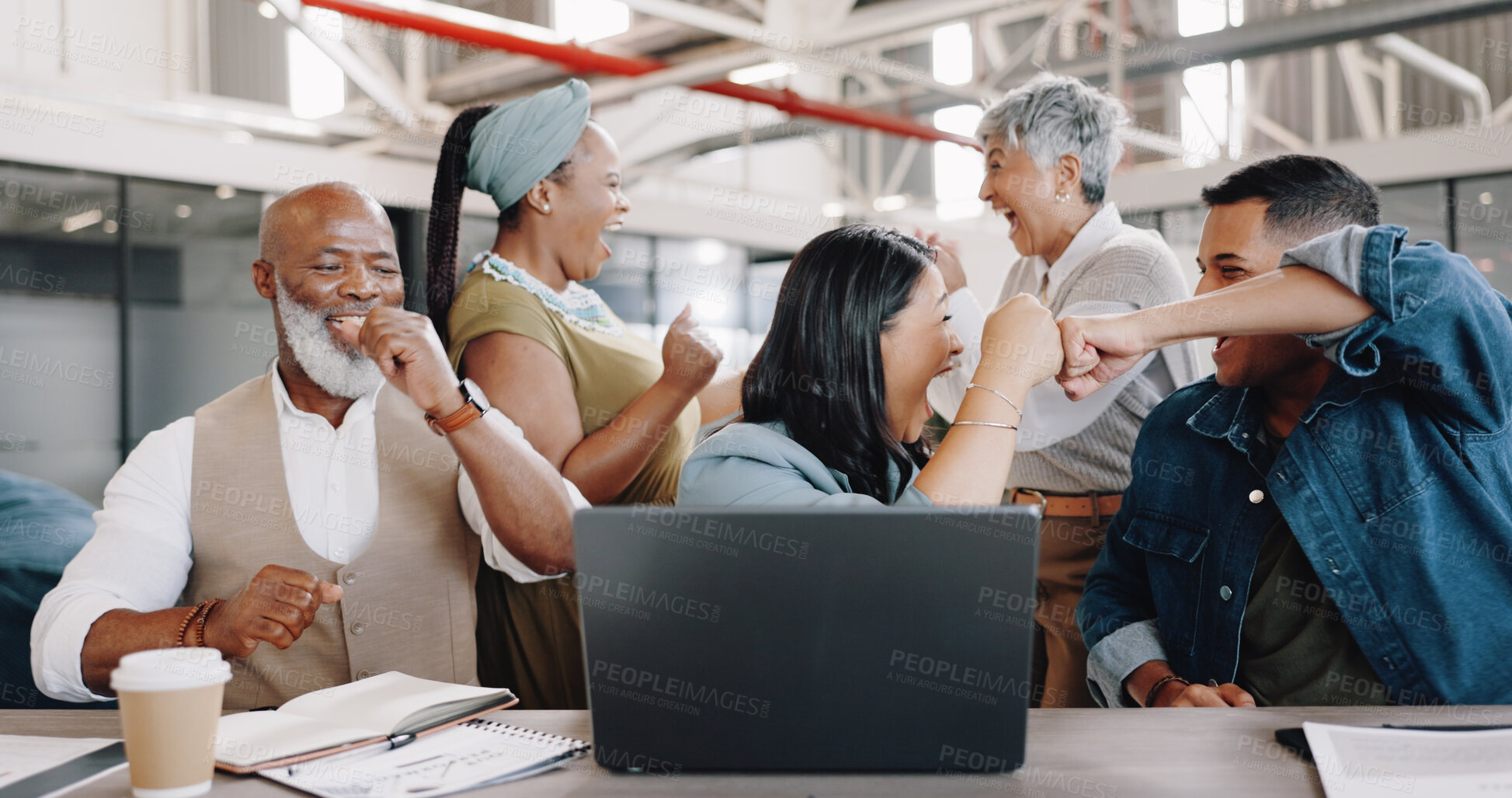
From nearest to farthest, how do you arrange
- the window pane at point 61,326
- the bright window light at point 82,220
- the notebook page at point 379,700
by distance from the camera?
the notebook page at point 379,700
the window pane at point 61,326
the bright window light at point 82,220

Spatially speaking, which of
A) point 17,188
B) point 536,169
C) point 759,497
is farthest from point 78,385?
point 759,497

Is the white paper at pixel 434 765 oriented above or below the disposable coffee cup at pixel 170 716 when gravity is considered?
below

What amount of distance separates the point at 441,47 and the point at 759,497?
9.64 metres

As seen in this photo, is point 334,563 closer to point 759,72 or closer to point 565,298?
point 565,298

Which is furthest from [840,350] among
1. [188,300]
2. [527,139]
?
[188,300]

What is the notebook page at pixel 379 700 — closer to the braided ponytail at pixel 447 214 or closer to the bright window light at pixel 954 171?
the braided ponytail at pixel 447 214

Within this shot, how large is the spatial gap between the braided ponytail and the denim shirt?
142 cm

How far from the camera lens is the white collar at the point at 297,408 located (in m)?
1.83

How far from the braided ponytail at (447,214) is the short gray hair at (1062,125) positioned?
3.68 ft

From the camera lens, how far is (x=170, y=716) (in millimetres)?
1008

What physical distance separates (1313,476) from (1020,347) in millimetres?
491

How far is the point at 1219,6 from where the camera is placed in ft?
33.1

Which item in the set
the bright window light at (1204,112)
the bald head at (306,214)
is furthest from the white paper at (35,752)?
the bright window light at (1204,112)

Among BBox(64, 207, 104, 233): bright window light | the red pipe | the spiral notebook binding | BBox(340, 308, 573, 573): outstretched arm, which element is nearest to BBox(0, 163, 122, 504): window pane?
BBox(64, 207, 104, 233): bright window light
